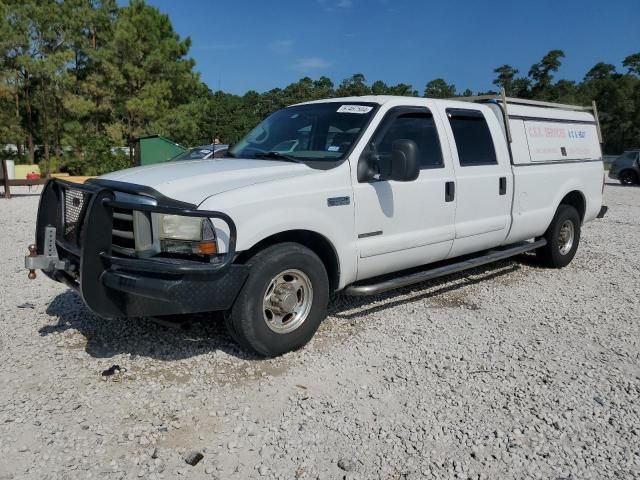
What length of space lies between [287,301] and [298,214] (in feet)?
2.11

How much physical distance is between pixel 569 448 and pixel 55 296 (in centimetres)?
478

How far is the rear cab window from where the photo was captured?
5.01 meters

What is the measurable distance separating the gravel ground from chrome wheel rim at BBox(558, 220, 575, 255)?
5.25ft

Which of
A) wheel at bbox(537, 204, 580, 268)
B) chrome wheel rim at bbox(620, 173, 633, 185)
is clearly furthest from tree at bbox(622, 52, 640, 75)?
wheel at bbox(537, 204, 580, 268)

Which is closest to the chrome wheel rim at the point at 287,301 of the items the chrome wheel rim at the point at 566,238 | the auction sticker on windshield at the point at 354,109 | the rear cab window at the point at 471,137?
the auction sticker on windshield at the point at 354,109

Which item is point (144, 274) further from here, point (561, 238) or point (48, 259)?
point (561, 238)

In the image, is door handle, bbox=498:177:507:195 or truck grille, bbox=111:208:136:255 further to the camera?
door handle, bbox=498:177:507:195

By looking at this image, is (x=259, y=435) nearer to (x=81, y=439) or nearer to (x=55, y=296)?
(x=81, y=439)

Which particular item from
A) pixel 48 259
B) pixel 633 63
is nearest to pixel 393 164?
pixel 48 259

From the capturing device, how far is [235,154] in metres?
4.79

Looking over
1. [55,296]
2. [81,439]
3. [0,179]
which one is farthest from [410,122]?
[0,179]

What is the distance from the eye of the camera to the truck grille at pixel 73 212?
3567 mm

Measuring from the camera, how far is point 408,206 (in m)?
4.41

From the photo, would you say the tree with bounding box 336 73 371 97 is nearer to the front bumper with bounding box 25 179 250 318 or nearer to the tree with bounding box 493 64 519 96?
the tree with bounding box 493 64 519 96
